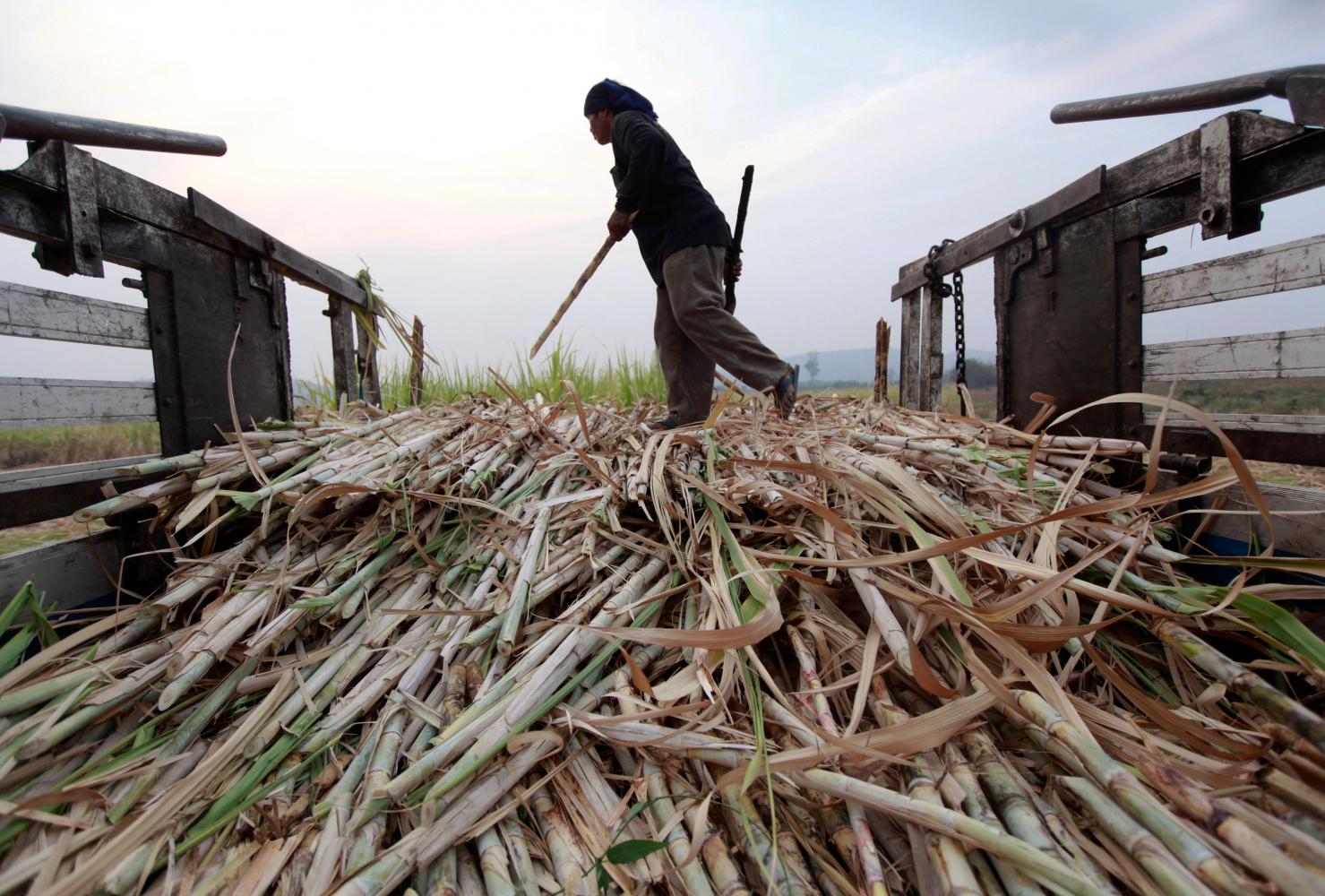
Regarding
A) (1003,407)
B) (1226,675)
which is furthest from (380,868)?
(1003,407)

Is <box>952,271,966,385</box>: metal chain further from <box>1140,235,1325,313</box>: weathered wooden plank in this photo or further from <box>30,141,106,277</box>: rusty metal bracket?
<box>30,141,106,277</box>: rusty metal bracket

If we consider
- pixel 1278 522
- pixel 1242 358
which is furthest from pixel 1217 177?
pixel 1278 522

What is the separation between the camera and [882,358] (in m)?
6.38

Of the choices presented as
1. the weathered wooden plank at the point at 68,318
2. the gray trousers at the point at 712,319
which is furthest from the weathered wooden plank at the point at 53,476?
the gray trousers at the point at 712,319

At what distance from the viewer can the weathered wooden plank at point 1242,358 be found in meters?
1.89

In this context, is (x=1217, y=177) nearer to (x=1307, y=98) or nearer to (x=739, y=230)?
(x=1307, y=98)

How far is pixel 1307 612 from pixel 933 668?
41.7 inches

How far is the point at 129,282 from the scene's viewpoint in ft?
6.97

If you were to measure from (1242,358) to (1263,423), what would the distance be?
9.6 inches

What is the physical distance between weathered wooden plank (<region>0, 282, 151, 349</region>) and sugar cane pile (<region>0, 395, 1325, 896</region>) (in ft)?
1.93

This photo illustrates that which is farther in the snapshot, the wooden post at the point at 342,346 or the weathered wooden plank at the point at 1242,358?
the wooden post at the point at 342,346

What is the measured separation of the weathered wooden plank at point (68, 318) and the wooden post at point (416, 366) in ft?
4.85

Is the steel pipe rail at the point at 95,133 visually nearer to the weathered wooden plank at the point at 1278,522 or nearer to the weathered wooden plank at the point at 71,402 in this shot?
the weathered wooden plank at the point at 71,402

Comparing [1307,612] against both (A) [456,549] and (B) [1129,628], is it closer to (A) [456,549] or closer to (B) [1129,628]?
(B) [1129,628]
